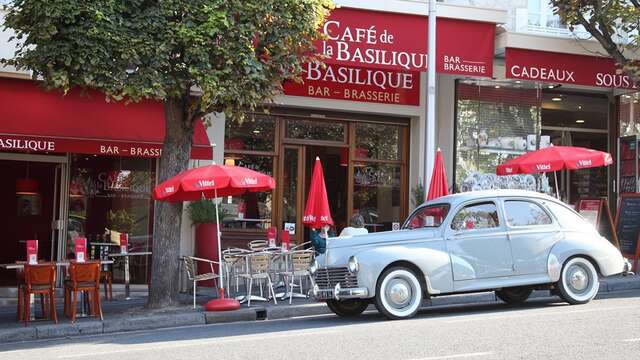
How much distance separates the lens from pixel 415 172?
59.7 feet

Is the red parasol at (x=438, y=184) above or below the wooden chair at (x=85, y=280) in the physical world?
above

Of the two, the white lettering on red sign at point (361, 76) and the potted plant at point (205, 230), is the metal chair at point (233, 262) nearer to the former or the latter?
the potted plant at point (205, 230)

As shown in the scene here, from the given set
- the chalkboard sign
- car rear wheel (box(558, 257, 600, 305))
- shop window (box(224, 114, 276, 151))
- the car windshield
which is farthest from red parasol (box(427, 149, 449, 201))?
the chalkboard sign

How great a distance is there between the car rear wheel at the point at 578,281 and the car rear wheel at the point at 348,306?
117 inches

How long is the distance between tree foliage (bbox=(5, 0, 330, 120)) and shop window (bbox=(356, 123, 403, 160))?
6.00 metres

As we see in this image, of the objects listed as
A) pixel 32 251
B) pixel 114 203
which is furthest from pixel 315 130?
pixel 32 251

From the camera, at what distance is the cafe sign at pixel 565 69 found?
1683 cm

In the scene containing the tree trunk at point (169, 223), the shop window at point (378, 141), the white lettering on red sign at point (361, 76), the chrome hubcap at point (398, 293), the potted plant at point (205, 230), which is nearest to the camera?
the chrome hubcap at point (398, 293)

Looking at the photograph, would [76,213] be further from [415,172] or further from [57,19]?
[415,172]

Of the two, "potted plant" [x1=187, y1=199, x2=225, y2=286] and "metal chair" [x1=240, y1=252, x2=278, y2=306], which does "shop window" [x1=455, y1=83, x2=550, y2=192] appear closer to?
"potted plant" [x1=187, y1=199, x2=225, y2=286]

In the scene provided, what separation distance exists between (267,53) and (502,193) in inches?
177

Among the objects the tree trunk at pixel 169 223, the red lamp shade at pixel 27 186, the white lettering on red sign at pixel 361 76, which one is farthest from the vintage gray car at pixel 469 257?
the red lamp shade at pixel 27 186

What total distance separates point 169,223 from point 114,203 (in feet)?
11.6

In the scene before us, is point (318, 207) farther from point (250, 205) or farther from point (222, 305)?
point (250, 205)
